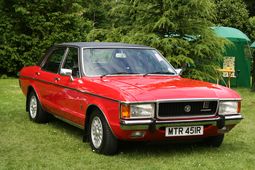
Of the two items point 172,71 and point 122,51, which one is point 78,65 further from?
point 172,71

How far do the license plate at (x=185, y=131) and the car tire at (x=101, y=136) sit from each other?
75 cm

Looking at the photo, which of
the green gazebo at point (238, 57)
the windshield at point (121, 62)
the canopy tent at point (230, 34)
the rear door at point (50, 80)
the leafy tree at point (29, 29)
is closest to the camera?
the windshield at point (121, 62)

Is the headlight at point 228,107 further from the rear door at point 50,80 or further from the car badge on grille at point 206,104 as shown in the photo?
the rear door at point 50,80

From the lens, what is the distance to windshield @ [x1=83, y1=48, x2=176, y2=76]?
25.1ft

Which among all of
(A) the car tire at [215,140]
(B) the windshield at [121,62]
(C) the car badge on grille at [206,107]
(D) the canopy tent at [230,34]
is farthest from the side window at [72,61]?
(D) the canopy tent at [230,34]

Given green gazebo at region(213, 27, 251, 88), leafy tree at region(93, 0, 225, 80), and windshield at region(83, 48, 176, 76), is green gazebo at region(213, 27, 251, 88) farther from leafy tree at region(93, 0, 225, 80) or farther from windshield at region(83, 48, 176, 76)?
windshield at region(83, 48, 176, 76)

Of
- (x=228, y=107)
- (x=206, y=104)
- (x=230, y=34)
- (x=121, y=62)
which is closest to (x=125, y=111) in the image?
(x=206, y=104)

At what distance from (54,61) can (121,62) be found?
5.50ft

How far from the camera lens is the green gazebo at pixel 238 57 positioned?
1995cm

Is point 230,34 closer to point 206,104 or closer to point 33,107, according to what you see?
point 33,107

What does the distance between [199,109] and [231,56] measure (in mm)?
14183

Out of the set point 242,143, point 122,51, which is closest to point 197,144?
point 242,143

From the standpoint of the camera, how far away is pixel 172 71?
819 cm

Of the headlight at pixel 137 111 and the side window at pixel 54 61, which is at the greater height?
the side window at pixel 54 61
